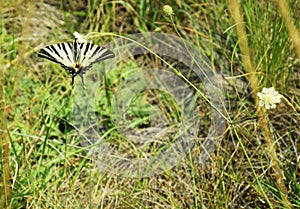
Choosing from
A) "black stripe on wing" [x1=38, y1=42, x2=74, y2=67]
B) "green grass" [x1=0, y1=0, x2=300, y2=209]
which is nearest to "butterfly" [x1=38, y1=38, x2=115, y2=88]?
"black stripe on wing" [x1=38, y1=42, x2=74, y2=67]

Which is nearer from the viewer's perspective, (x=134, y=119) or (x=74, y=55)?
(x=74, y=55)

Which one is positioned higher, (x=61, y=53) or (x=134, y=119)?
(x=61, y=53)

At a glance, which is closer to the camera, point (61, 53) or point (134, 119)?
point (61, 53)

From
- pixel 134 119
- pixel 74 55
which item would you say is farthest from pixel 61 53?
pixel 134 119

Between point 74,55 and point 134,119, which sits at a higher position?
point 74,55

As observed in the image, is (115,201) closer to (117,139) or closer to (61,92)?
(117,139)

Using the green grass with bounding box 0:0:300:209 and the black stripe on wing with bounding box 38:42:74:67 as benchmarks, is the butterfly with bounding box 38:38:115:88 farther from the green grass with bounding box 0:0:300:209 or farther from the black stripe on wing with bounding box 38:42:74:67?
the green grass with bounding box 0:0:300:209

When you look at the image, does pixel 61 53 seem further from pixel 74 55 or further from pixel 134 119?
pixel 134 119

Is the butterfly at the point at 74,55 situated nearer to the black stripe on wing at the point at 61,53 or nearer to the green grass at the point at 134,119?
the black stripe on wing at the point at 61,53

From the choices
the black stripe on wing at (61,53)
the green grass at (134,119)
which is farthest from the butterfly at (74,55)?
the green grass at (134,119)
